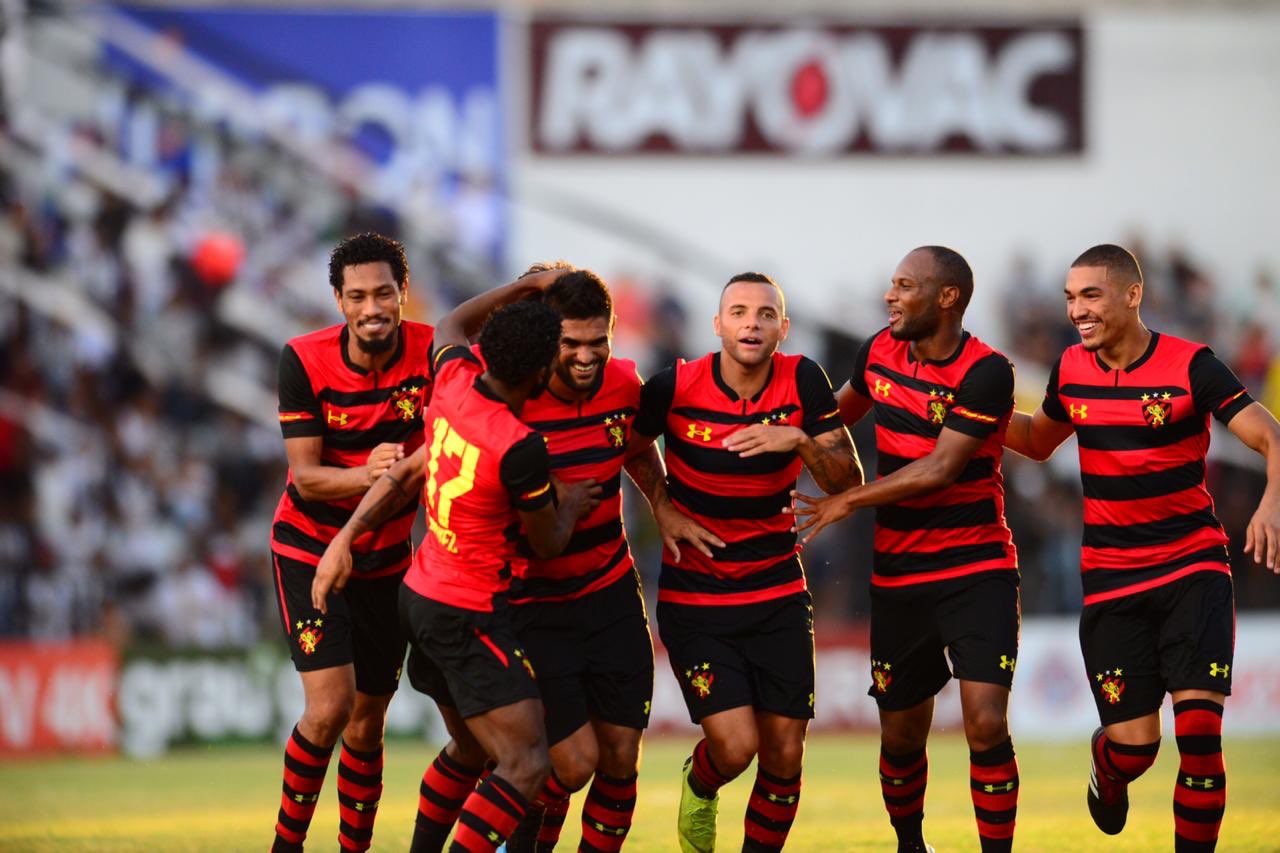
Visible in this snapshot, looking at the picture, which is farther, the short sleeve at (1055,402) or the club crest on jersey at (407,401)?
the short sleeve at (1055,402)

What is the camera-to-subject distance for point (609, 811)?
8.14 meters

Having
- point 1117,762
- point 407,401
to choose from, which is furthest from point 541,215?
point 1117,762

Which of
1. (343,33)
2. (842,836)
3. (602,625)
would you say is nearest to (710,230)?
(343,33)

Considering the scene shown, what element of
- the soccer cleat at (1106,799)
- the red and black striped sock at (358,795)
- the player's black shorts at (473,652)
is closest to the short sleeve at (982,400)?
the soccer cleat at (1106,799)

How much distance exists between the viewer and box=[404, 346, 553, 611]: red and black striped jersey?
720 cm

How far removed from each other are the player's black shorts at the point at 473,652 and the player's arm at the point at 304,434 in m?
1.03

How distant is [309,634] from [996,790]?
3.32 metres

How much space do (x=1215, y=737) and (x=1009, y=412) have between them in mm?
1781

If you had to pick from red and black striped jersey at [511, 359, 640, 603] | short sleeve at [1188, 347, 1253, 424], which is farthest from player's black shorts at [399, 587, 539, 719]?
short sleeve at [1188, 347, 1253, 424]

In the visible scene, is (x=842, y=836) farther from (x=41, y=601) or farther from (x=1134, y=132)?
(x=1134, y=132)

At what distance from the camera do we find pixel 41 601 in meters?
19.1

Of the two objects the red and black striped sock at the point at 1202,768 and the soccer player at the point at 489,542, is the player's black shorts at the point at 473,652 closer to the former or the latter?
the soccer player at the point at 489,542

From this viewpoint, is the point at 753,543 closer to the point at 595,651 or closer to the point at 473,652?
the point at 595,651

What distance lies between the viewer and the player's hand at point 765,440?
8.04m
